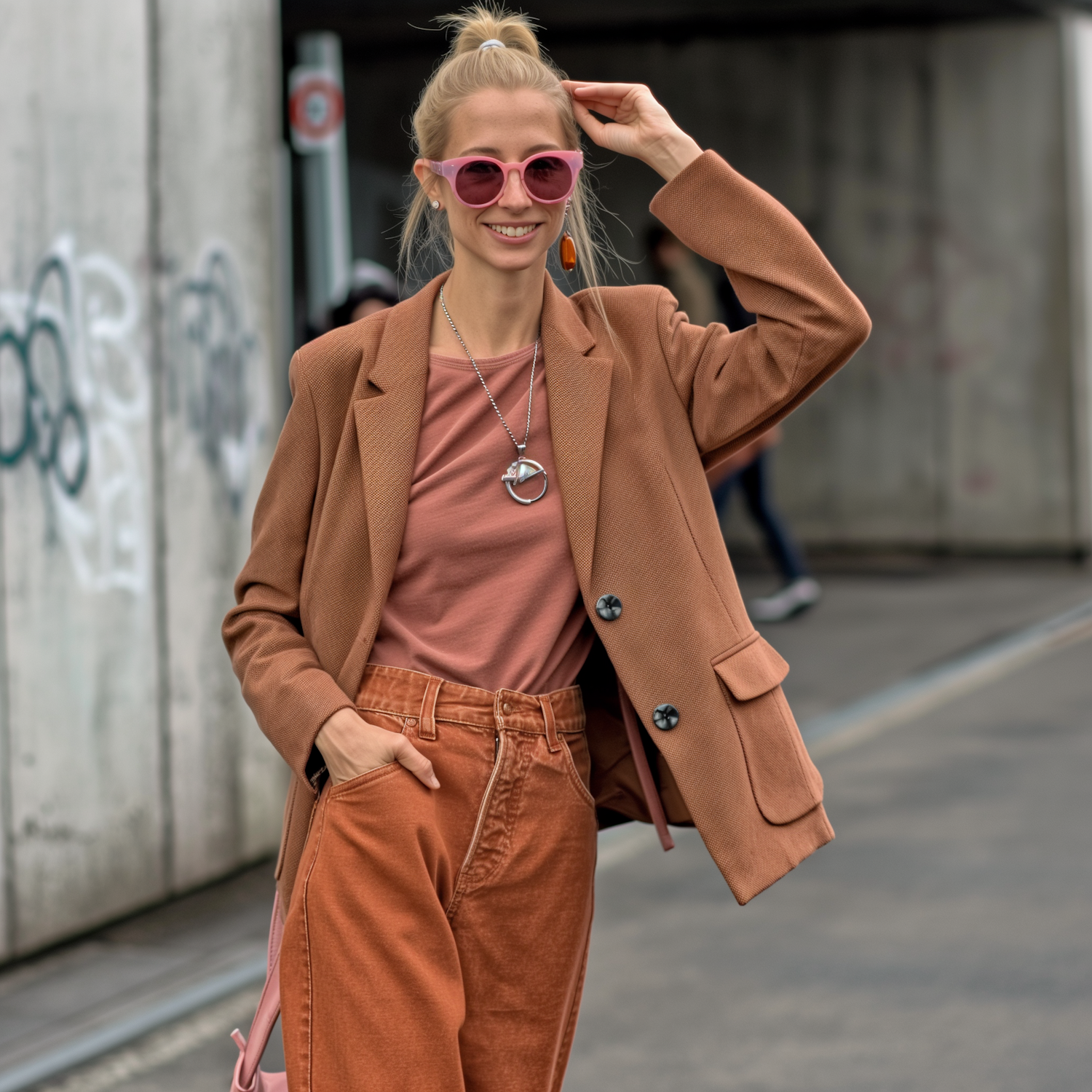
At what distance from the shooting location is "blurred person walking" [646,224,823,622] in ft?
31.9

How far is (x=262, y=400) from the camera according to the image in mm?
5539

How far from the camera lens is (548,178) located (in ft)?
7.57

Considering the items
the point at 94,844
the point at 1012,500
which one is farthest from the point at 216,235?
the point at 1012,500

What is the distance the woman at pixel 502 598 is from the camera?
88.5 inches

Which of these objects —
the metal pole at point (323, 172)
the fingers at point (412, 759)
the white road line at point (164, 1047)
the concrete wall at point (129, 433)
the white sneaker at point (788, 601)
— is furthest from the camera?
the white sneaker at point (788, 601)

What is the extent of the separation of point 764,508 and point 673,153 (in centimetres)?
801

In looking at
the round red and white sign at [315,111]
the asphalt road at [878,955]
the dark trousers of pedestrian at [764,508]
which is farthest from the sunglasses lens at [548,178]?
the dark trousers of pedestrian at [764,508]

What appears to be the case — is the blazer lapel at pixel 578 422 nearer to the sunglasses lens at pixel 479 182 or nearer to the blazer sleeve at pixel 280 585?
the sunglasses lens at pixel 479 182

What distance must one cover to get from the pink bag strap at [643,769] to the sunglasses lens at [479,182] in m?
0.67

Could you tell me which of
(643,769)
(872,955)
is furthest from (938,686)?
(643,769)

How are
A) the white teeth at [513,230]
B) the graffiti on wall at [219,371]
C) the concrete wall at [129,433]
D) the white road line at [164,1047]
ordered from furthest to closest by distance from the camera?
the graffiti on wall at [219,371] → the concrete wall at [129,433] → the white road line at [164,1047] → the white teeth at [513,230]

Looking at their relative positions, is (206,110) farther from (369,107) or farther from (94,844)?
(369,107)

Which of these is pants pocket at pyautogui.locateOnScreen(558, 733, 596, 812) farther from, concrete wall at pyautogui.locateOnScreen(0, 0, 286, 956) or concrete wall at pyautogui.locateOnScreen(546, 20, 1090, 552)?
concrete wall at pyautogui.locateOnScreen(546, 20, 1090, 552)

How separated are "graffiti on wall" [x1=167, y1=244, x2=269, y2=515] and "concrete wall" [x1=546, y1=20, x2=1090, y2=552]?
9328mm
